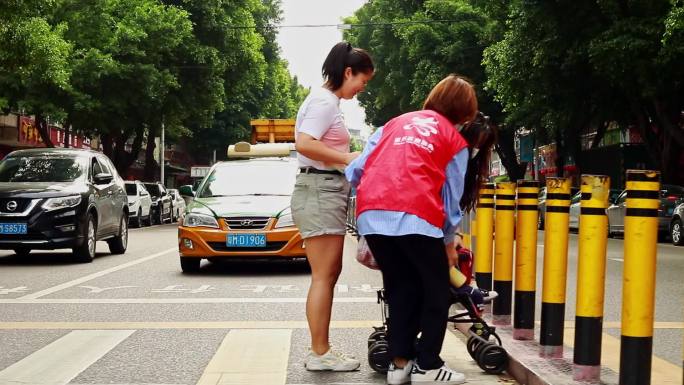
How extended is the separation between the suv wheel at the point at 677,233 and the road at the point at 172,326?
36.8ft

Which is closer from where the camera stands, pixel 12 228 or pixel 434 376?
pixel 434 376

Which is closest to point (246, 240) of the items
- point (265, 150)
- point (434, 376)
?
point (434, 376)

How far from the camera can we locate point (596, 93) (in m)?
28.8

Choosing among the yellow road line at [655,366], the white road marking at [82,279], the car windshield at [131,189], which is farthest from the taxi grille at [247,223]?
the car windshield at [131,189]

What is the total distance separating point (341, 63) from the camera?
5711mm

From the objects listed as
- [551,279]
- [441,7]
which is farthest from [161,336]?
[441,7]

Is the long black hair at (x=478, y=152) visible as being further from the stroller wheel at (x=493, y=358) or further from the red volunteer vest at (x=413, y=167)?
the stroller wheel at (x=493, y=358)

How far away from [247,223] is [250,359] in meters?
6.12

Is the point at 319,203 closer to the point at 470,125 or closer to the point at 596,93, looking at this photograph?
the point at 470,125

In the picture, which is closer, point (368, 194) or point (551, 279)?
point (368, 194)

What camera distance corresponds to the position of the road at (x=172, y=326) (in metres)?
5.82

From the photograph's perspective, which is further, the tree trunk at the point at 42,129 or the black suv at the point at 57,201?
the tree trunk at the point at 42,129

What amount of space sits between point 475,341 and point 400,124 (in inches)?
60.3

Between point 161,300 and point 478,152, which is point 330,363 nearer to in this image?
point 478,152
